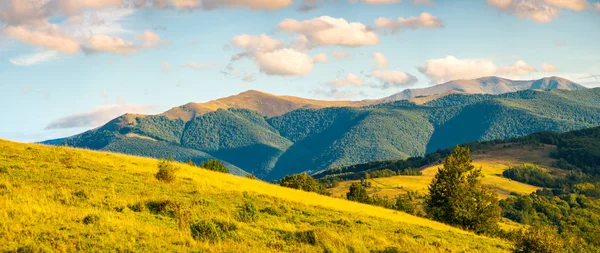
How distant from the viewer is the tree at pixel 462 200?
192 feet

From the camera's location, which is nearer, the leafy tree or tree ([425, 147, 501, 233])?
tree ([425, 147, 501, 233])

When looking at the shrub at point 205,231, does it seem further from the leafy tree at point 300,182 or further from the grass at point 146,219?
the leafy tree at point 300,182

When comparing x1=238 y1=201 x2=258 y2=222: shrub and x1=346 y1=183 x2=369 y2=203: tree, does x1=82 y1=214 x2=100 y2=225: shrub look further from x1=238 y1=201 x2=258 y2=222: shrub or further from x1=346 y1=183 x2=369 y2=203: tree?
x1=346 y1=183 x2=369 y2=203: tree

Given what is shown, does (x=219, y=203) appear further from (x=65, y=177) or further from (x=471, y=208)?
(x=471, y=208)

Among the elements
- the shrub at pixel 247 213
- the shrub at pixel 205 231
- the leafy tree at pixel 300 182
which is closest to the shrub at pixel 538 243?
the shrub at pixel 247 213

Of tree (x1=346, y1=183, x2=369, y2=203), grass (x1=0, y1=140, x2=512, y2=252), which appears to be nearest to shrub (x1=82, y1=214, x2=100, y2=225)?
grass (x1=0, y1=140, x2=512, y2=252)

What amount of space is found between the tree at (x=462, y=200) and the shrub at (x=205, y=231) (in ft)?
147

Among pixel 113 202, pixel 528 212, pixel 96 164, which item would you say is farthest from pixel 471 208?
pixel 528 212

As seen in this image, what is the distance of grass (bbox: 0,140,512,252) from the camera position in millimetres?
15898

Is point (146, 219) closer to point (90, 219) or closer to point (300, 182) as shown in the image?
point (90, 219)

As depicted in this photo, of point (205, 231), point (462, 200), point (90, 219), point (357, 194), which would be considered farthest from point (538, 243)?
point (357, 194)

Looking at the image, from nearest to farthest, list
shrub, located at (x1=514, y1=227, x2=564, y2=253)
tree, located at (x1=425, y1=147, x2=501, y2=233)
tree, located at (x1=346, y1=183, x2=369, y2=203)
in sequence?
shrub, located at (x1=514, y1=227, x2=564, y2=253)
tree, located at (x1=425, y1=147, x2=501, y2=233)
tree, located at (x1=346, y1=183, x2=369, y2=203)

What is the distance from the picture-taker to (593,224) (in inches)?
6516

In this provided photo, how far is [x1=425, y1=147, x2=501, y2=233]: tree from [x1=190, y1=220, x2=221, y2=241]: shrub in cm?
4467
